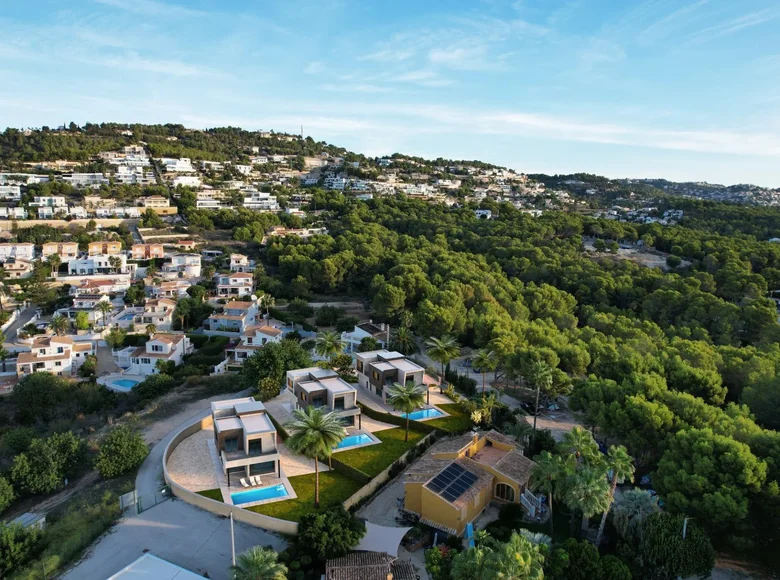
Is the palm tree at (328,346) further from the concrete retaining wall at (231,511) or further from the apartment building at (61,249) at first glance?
the apartment building at (61,249)

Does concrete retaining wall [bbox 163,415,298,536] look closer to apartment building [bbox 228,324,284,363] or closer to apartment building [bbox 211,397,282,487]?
apartment building [bbox 211,397,282,487]

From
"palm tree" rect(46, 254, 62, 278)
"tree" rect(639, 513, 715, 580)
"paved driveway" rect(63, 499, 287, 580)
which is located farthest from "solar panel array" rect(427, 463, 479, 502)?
"palm tree" rect(46, 254, 62, 278)

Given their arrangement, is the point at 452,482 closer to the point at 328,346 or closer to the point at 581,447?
the point at 581,447

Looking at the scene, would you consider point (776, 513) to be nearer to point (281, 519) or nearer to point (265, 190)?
A: point (281, 519)

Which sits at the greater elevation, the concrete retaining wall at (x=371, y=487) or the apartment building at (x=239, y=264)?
the apartment building at (x=239, y=264)

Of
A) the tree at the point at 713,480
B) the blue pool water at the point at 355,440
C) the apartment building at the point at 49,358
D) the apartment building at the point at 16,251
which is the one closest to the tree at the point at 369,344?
the blue pool water at the point at 355,440

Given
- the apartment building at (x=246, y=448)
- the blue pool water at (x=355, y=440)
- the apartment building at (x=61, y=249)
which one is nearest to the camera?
the apartment building at (x=246, y=448)
